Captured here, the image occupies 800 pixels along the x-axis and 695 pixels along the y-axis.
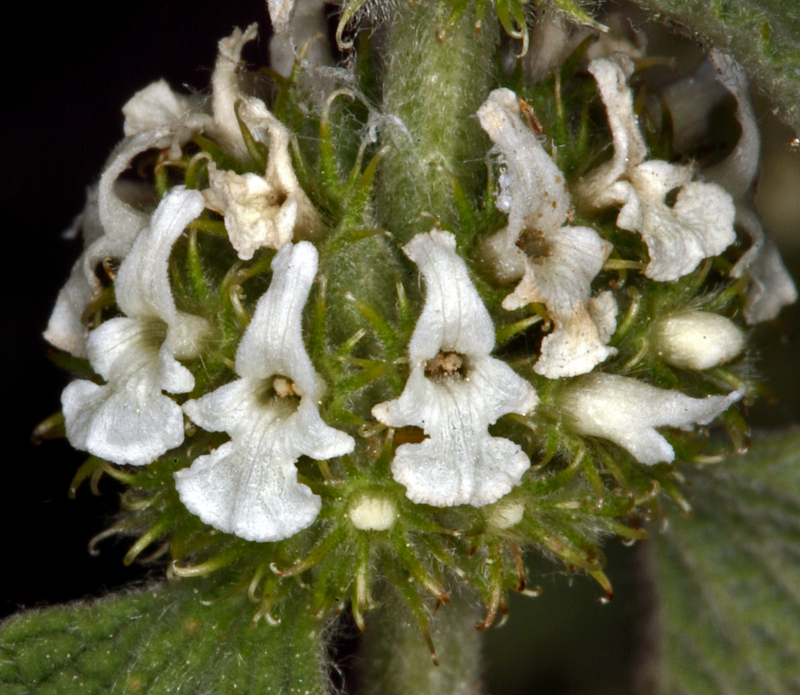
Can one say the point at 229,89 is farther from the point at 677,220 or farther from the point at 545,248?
the point at 677,220

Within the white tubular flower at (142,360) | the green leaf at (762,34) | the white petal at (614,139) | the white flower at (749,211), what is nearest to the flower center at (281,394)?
the white tubular flower at (142,360)

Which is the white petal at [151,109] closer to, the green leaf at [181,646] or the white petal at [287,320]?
the white petal at [287,320]

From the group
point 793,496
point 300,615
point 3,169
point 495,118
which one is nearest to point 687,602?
point 793,496

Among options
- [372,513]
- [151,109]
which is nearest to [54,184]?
[151,109]

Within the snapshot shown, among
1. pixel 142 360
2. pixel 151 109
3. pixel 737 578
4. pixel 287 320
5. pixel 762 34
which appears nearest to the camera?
pixel 762 34

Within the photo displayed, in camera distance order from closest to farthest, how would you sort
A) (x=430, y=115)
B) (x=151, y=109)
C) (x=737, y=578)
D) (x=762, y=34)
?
1. (x=762, y=34)
2. (x=430, y=115)
3. (x=151, y=109)
4. (x=737, y=578)

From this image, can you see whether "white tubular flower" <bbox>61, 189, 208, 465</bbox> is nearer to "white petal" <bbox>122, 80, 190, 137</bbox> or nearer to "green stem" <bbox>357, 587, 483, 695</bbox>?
"white petal" <bbox>122, 80, 190, 137</bbox>
